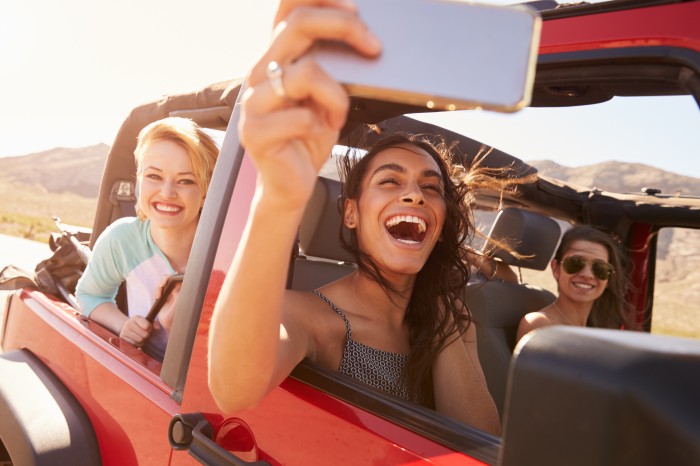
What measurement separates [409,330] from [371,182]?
1.65 ft

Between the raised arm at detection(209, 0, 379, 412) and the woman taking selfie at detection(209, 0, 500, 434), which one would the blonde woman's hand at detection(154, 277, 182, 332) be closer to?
the woman taking selfie at detection(209, 0, 500, 434)

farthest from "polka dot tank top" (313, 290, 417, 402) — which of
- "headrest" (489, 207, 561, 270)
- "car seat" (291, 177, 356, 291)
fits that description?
"headrest" (489, 207, 561, 270)

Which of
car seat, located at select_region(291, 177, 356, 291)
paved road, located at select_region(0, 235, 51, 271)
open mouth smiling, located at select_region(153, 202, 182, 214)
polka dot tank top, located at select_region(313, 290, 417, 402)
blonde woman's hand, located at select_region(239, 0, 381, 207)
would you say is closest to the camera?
blonde woman's hand, located at select_region(239, 0, 381, 207)

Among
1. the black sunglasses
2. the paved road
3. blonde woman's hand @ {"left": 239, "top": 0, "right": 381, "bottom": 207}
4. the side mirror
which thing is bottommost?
the paved road

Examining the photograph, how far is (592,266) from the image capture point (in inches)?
129

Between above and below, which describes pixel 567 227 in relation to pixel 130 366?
above

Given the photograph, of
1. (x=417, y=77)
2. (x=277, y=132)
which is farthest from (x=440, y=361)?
(x=417, y=77)

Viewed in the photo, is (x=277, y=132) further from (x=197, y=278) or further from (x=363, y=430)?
(x=197, y=278)

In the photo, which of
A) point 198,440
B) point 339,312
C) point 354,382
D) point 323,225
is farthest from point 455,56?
point 323,225

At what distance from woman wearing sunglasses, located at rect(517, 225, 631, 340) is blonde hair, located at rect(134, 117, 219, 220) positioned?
176 cm

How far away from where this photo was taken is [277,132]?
706mm

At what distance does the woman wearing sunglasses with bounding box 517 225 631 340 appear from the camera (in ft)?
10.7

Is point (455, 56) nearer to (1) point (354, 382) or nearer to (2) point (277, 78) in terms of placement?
(2) point (277, 78)

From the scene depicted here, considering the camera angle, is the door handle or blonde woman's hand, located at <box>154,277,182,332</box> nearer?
the door handle
